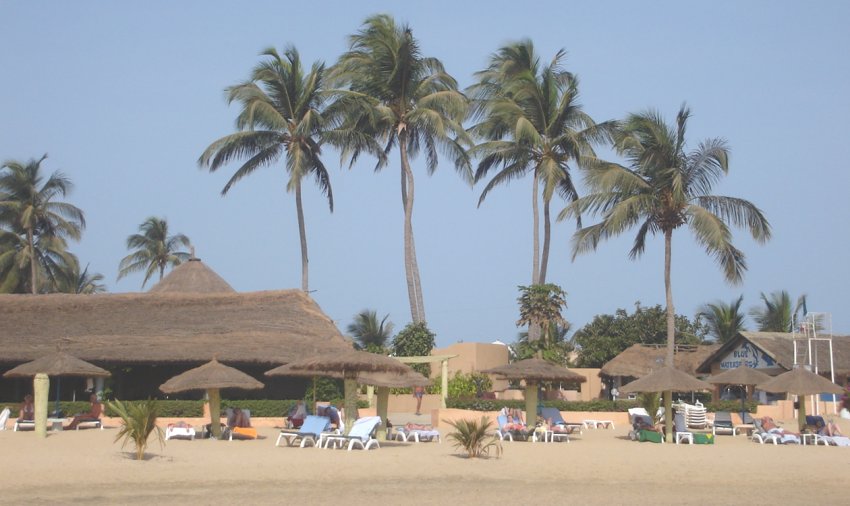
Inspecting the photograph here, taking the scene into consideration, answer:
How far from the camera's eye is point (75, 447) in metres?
18.2

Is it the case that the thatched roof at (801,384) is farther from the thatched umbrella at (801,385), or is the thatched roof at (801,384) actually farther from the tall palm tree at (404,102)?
the tall palm tree at (404,102)

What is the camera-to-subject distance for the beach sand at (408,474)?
1280 centimetres

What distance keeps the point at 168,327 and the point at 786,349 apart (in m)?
20.0

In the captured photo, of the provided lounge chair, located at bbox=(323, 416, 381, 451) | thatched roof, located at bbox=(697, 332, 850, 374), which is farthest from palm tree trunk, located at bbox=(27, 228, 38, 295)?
lounge chair, located at bbox=(323, 416, 381, 451)

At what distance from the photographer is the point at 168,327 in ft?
95.9

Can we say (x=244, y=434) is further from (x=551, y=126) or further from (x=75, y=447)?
(x=551, y=126)

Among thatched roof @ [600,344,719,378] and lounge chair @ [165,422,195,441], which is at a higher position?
thatched roof @ [600,344,719,378]

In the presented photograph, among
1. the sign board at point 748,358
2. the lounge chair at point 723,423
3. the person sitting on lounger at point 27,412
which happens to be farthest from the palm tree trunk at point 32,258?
the lounge chair at point 723,423

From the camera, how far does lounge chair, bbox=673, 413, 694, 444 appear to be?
21297 millimetres

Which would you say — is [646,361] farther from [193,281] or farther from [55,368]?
[55,368]

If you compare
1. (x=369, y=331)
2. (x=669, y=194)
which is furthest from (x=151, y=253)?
(x=669, y=194)

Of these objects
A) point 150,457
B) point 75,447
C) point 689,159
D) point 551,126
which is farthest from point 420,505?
point 551,126

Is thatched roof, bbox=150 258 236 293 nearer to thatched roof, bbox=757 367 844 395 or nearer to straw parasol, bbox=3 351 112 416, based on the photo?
straw parasol, bbox=3 351 112 416

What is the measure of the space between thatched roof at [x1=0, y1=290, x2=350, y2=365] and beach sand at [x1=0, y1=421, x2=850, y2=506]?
7.66 m
